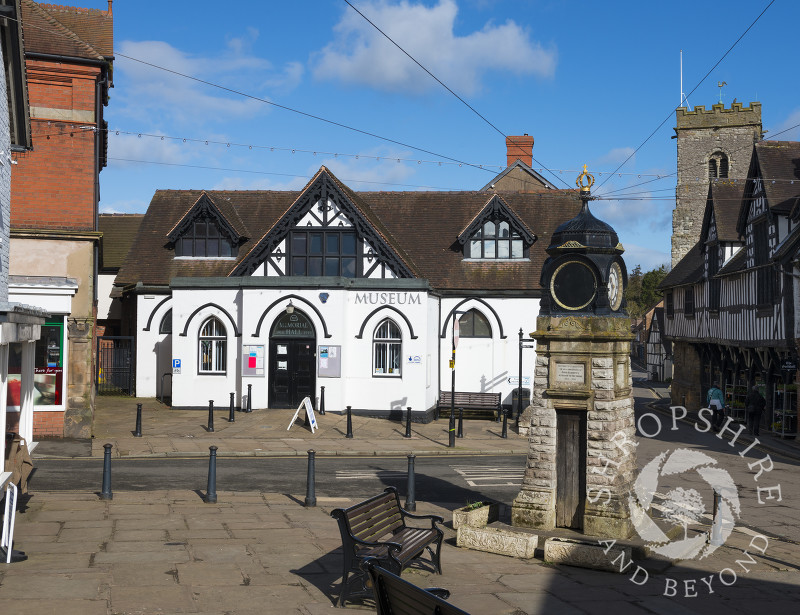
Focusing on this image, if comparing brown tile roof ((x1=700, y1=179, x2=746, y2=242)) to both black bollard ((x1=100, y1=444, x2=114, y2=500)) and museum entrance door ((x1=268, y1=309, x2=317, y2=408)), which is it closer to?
museum entrance door ((x1=268, y1=309, x2=317, y2=408))

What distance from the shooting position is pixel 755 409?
28.9 metres

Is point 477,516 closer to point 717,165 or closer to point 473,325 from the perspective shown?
point 473,325

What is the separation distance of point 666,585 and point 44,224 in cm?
1792

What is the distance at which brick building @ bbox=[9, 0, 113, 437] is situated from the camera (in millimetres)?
21219

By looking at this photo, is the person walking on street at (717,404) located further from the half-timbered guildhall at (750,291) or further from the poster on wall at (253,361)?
the poster on wall at (253,361)

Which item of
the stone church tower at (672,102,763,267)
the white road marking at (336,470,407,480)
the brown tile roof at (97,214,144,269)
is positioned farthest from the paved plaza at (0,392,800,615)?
the stone church tower at (672,102,763,267)

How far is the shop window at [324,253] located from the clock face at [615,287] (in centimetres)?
1840

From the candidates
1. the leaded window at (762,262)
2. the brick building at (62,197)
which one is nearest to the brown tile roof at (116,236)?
the brick building at (62,197)

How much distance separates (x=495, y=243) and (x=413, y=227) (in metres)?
3.70

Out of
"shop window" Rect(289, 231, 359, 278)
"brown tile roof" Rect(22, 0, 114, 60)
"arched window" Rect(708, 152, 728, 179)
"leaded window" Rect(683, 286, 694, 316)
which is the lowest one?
"leaded window" Rect(683, 286, 694, 316)

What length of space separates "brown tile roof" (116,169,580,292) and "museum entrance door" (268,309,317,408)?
4.67m

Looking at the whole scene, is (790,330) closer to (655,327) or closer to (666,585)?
(666,585)

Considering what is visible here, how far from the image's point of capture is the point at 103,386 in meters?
34.2

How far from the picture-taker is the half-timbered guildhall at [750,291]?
27797 mm
